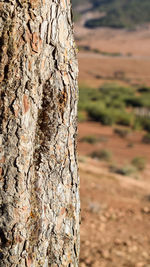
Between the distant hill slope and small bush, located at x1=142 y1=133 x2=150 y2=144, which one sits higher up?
the distant hill slope

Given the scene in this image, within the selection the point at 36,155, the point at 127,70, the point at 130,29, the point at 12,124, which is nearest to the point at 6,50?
the point at 12,124

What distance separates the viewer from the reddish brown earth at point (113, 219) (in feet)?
16.5

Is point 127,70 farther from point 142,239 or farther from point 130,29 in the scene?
point 142,239

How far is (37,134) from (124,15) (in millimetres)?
99736

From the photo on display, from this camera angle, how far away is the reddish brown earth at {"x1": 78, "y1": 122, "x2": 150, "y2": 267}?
5.03 m

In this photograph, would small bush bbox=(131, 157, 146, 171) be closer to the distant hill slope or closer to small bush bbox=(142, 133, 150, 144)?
small bush bbox=(142, 133, 150, 144)

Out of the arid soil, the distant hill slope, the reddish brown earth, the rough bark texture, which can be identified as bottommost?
the reddish brown earth

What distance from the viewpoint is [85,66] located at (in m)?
53.8

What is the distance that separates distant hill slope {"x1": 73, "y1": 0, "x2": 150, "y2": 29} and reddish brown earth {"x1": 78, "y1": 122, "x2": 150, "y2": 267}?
8618cm

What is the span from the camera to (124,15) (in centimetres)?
9556

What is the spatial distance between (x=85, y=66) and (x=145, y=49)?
24.1m

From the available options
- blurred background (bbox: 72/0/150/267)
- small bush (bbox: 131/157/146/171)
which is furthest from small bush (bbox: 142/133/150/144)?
small bush (bbox: 131/157/146/171)

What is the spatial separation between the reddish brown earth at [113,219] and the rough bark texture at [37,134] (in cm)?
301

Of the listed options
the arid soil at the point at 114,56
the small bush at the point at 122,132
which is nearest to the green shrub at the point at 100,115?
the small bush at the point at 122,132
